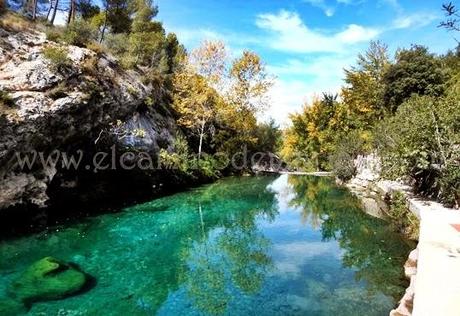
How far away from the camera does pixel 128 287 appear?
865cm

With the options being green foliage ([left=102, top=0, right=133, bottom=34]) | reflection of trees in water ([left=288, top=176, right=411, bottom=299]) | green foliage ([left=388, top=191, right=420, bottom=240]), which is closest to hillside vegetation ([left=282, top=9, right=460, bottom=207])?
green foliage ([left=388, top=191, right=420, bottom=240])

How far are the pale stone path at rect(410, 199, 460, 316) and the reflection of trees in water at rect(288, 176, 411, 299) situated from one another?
116 centimetres

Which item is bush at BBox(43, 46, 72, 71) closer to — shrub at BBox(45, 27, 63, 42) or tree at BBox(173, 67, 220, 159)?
shrub at BBox(45, 27, 63, 42)

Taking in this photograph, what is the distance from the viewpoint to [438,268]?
659cm

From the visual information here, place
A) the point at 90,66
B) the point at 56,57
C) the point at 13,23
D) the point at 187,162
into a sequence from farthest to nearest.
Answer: the point at 187,162, the point at 90,66, the point at 13,23, the point at 56,57

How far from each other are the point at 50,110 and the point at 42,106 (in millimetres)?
323

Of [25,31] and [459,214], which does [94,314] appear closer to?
[459,214]

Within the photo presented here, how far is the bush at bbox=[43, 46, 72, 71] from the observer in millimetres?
15312

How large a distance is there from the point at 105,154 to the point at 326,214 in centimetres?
1115

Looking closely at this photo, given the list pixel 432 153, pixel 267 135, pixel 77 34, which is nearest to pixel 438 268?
pixel 432 153

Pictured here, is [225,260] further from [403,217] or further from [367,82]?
[367,82]

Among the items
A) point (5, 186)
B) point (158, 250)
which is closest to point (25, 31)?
point (5, 186)

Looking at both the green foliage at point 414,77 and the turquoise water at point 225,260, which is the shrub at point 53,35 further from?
the green foliage at point 414,77

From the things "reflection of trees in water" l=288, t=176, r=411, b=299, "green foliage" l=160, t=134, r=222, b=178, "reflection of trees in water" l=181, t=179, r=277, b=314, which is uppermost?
"green foliage" l=160, t=134, r=222, b=178
